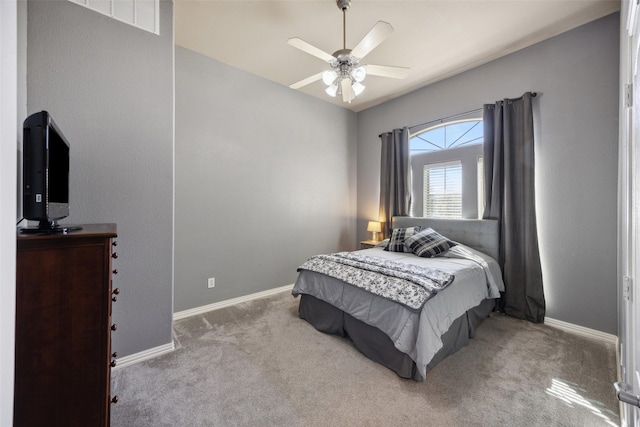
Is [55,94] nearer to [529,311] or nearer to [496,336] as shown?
[496,336]

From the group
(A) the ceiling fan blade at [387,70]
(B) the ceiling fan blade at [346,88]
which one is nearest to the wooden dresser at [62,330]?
(B) the ceiling fan blade at [346,88]

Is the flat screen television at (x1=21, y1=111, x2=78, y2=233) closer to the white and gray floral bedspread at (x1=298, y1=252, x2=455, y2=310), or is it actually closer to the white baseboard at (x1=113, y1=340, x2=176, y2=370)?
the white baseboard at (x1=113, y1=340, x2=176, y2=370)

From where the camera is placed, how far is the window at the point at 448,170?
11.4ft

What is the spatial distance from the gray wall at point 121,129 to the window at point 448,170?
11.0 ft

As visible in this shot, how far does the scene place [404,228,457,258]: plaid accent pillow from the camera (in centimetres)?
309

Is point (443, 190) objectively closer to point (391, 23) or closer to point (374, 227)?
point (374, 227)

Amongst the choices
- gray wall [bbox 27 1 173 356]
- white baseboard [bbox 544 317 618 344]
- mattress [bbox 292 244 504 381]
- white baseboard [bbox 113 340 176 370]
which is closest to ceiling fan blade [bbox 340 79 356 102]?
gray wall [bbox 27 1 173 356]

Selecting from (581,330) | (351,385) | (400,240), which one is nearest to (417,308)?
(351,385)

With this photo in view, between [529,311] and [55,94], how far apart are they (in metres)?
4.67

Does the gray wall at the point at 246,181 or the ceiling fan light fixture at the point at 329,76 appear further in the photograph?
the gray wall at the point at 246,181

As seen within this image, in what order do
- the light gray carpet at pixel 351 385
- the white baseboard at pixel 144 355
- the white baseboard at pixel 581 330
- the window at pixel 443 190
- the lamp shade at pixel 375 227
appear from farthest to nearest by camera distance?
the lamp shade at pixel 375 227
the window at pixel 443 190
the white baseboard at pixel 581 330
the white baseboard at pixel 144 355
the light gray carpet at pixel 351 385

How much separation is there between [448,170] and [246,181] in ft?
9.26

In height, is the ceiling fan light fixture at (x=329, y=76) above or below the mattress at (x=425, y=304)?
above

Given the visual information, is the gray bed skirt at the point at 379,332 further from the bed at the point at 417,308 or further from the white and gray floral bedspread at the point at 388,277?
the white and gray floral bedspread at the point at 388,277
